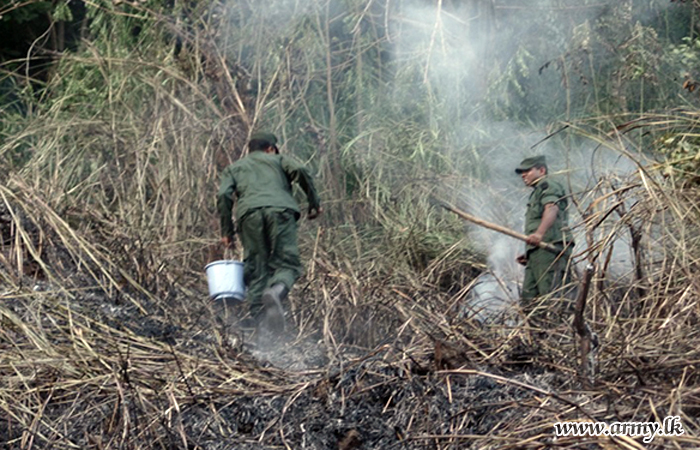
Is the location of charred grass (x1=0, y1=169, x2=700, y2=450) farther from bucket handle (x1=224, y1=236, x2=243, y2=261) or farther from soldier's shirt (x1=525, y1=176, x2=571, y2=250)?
bucket handle (x1=224, y1=236, x2=243, y2=261)

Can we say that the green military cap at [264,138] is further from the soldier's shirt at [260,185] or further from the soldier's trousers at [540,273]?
the soldier's trousers at [540,273]

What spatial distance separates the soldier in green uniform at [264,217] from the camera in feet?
24.1

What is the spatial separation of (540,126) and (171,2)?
3.72 m

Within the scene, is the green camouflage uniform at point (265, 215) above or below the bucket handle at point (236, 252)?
above

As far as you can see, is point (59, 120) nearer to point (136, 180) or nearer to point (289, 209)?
point (136, 180)

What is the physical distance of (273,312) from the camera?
699 centimetres

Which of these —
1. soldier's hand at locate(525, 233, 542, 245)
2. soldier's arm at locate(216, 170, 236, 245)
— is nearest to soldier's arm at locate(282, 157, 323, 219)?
soldier's arm at locate(216, 170, 236, 245)

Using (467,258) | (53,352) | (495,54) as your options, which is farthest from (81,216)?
(495,54)

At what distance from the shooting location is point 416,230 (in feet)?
27.6

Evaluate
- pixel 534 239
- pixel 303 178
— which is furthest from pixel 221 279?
pixel 534 239

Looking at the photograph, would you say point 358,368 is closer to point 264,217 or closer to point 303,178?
point 264,217
